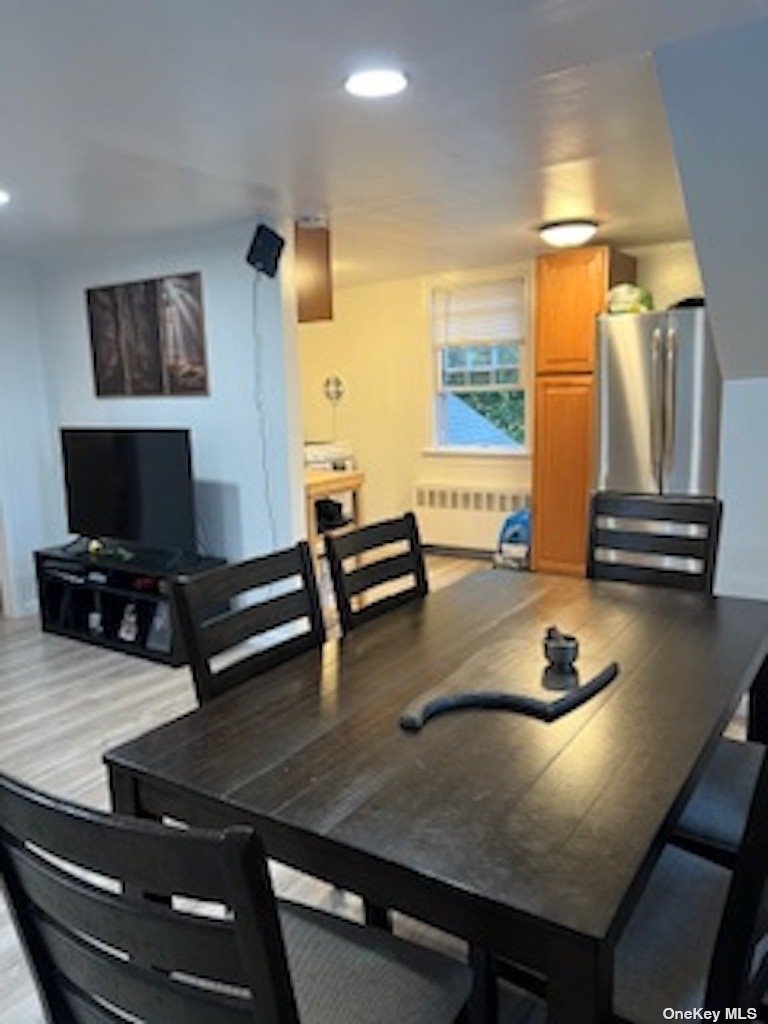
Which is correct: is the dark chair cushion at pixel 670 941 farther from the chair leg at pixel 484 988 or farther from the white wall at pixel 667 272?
the white wall at pixel 667 272

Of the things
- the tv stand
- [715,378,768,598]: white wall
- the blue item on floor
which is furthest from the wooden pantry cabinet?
the tv stand

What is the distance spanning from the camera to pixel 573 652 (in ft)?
5.54

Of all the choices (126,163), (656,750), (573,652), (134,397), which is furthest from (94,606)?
(656,750)

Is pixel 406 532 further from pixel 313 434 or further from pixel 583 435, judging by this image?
pixel 313 434

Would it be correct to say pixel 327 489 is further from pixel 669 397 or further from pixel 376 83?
pixel 376 83

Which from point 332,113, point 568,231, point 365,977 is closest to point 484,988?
point 365,977

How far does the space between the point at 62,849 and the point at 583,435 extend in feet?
14.6

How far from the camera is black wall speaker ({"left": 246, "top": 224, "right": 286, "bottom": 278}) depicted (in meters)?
3.73

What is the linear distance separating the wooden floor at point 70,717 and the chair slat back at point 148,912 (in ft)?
3.89

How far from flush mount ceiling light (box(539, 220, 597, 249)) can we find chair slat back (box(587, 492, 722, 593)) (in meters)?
1.98

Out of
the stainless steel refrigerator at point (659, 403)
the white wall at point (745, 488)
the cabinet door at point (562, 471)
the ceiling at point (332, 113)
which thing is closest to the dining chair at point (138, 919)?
the ceiling at point (332, 113)

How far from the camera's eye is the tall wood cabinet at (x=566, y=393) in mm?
4742

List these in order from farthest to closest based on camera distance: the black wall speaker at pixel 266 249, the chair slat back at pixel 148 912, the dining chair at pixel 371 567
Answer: the black wall speaker at pixel 266 249, the dining chair at pixel 371 567, the chair slat back at pixel 148 912

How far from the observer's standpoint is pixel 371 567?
229cm
